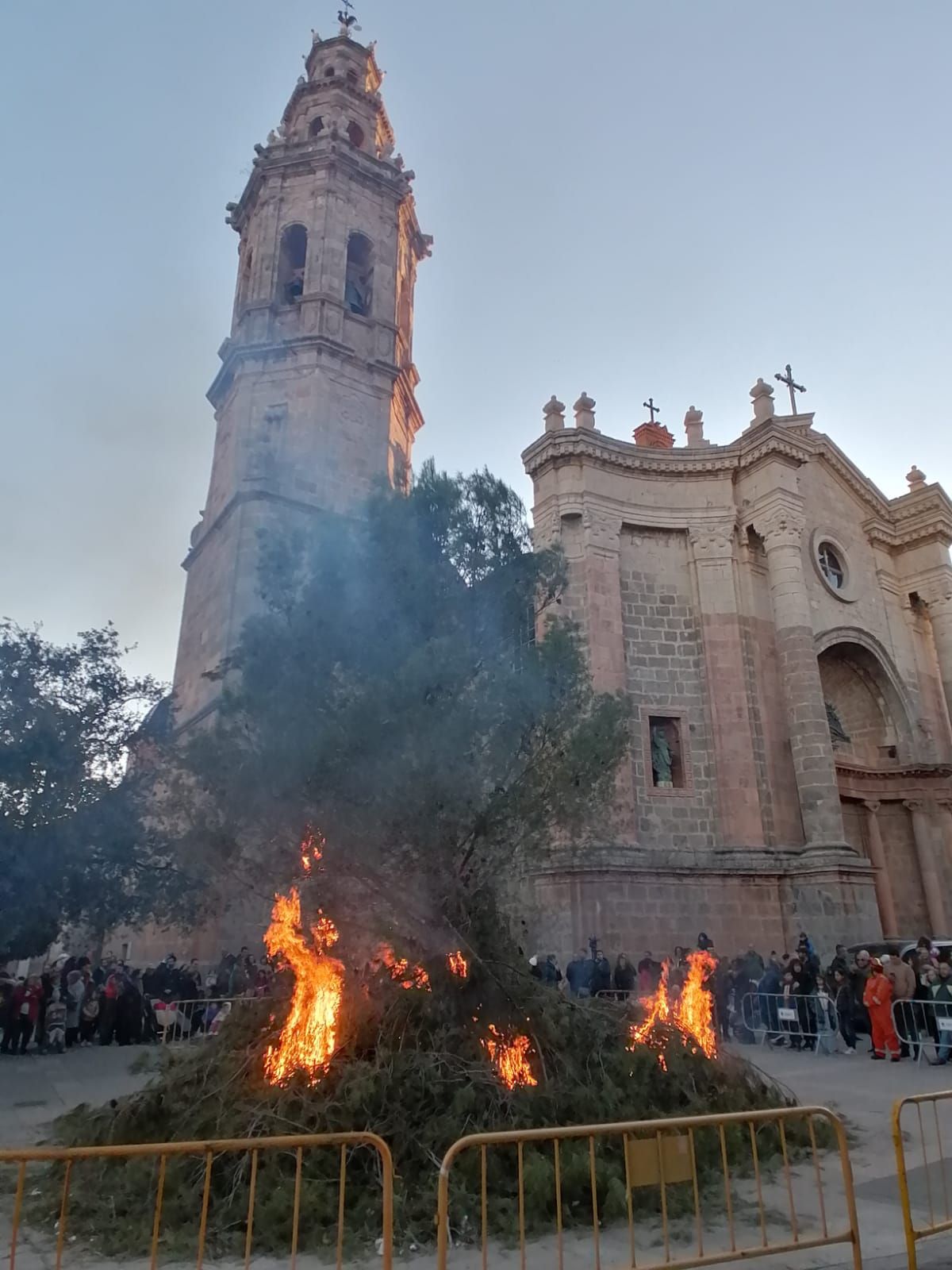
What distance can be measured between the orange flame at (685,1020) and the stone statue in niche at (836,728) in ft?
42.4

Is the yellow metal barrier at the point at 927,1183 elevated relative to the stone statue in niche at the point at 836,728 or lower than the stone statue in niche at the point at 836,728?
lower

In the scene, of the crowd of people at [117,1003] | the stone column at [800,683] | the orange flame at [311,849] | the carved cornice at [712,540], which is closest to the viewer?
the orange flame at [311,849]

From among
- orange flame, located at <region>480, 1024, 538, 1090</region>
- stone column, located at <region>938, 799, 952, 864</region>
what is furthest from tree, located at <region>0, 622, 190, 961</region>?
stone column, located at <region>938, 799, 952, 864</region>

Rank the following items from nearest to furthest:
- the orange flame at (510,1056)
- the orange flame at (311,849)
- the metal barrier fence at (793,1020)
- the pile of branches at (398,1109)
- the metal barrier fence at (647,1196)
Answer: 1. the metal barrier fence at (647,1196)
2. the pile of branches at (398,1109)
3. the orange flame at (510,1056)
4. the orange flame at (311,849)
5. the metal barrier fence at (793,1020)

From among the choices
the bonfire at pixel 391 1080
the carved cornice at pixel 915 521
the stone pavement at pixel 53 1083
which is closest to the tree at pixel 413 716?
the bonfire at pixel 391 1080

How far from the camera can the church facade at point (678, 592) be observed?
17922mm

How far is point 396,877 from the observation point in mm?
8516

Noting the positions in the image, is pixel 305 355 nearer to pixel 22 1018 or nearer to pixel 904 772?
pixel 22 1018

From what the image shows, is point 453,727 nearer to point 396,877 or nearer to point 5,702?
point 396,877

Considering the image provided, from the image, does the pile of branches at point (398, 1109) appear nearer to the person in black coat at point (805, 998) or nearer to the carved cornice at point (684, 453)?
the person in black coat at point (805, 998)

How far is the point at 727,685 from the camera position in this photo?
65.8ft

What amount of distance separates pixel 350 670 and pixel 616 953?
1033 cm

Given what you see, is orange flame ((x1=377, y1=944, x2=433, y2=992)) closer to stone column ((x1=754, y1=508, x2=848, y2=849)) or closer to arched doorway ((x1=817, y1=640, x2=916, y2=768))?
stone column ((x1=754, y1=508, x2=848, y2=849))

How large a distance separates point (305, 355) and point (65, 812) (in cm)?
1391
